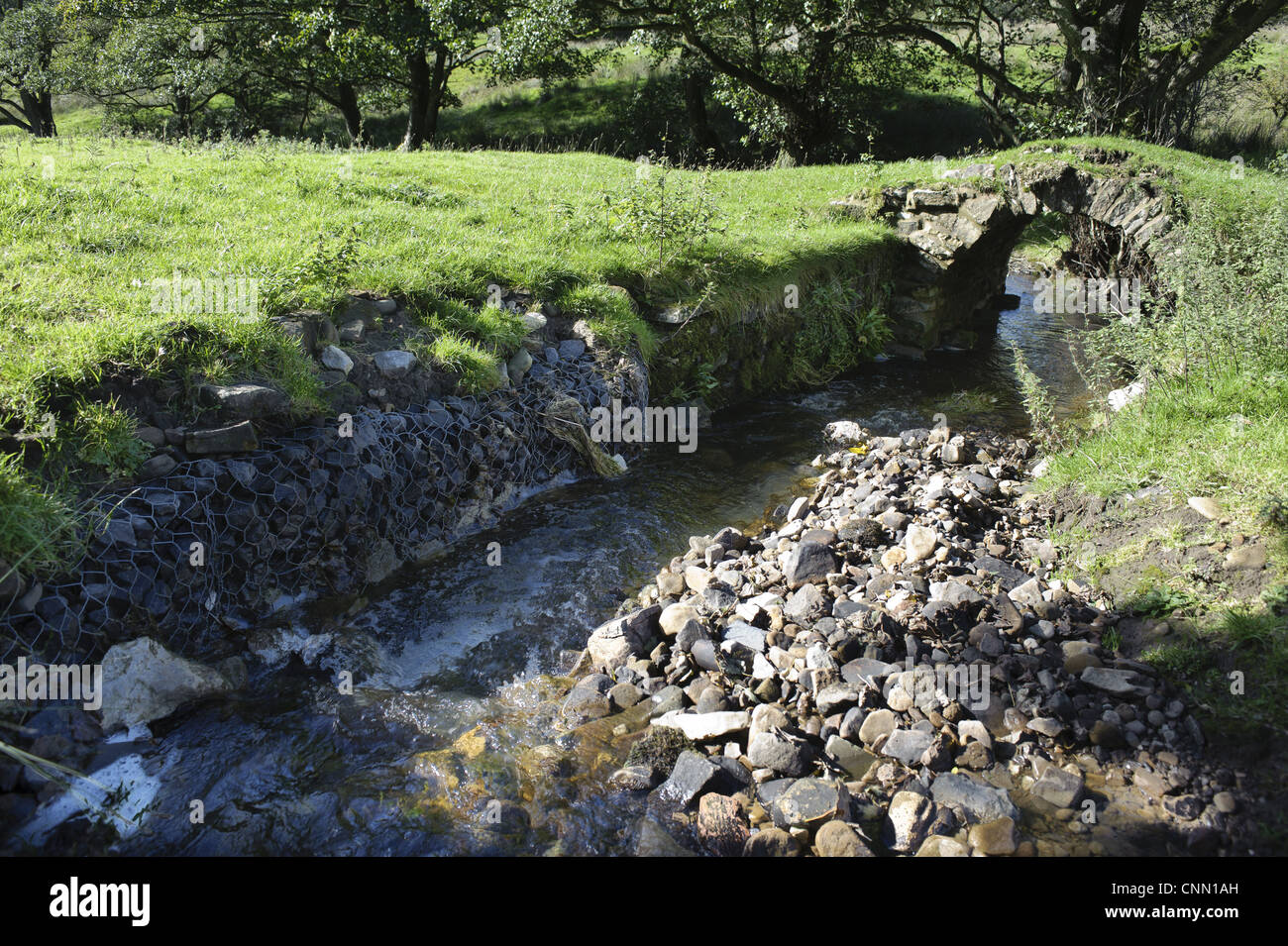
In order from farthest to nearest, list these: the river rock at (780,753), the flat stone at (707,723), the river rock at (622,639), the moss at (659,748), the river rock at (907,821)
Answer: the river rock at (622,639) < the flat stone at (707,723) < the moss at (659,748) < the river rock at (780,753) < the river rock at (907,821)

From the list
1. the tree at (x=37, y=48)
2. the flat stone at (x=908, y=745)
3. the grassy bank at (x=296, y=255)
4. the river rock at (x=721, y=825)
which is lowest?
the river rock at (x=721, y=825)

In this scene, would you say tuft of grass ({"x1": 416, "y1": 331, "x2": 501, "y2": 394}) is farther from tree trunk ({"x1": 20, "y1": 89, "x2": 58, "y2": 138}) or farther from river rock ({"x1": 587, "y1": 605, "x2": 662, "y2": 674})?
tree trunk ({"x1": 20, "y1": 89, "x2": 58, "y2": 138})

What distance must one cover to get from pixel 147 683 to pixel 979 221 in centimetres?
1270

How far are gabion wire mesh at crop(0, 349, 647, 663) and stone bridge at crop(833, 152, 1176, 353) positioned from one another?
799 cm

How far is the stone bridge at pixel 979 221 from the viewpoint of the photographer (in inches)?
472

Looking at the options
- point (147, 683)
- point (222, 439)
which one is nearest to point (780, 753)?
point (147, 683)

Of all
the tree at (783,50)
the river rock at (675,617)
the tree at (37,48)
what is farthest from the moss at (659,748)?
the tree at (37,48)

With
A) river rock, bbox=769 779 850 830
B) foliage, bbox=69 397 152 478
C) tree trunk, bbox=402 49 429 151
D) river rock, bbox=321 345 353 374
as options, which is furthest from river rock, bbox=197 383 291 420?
tree trunk, bbox=402 49 429 151

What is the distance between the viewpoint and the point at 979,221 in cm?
1262

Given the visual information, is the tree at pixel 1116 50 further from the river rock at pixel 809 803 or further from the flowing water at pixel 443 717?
the river rock at pixel 809 803

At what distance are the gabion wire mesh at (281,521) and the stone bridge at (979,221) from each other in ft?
26.2

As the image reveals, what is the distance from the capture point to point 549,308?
27.4 feet

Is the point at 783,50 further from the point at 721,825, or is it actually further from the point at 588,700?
the point at 721,825
